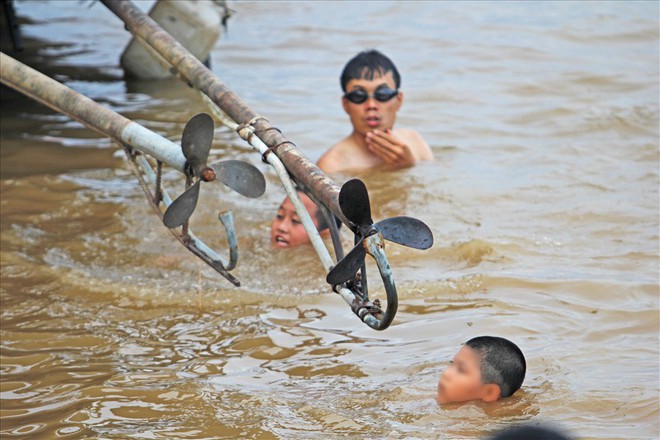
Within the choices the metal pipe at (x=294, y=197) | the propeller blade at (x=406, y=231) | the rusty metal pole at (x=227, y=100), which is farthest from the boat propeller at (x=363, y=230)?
the metal pipe at (x=294, y=197)

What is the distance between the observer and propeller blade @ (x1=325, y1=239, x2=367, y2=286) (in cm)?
300

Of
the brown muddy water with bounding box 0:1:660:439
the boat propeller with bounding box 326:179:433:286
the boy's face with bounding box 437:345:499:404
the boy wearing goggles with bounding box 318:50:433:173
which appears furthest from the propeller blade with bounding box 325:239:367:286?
the boy wearing goggles with bounding box 318:50:433:173

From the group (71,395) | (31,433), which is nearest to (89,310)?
(71,395)

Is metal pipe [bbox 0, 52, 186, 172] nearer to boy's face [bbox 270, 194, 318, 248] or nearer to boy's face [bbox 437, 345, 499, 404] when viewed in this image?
boy's face [bbox 437, 345, 499, 404]

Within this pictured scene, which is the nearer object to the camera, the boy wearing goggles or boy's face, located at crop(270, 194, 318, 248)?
boy's face, located at crop(270, 194, 318, 248)

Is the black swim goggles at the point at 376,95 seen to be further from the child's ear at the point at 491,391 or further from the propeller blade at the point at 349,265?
the propeller blade at the point at 349,265

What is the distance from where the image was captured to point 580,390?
3.85 metres

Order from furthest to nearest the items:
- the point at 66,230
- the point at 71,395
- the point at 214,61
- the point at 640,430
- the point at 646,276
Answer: the point at 214,61 → the point at 66,230 → the point at 646,276 → the point at 71,395 → the point at 640,430

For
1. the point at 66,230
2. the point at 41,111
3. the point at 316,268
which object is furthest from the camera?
the point at 41,111

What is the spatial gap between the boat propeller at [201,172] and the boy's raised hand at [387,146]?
10.2 ft

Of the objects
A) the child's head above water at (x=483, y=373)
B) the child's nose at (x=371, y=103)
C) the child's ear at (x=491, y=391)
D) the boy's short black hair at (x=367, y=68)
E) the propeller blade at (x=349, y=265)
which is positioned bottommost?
the child's ear at (x=491, y=391)

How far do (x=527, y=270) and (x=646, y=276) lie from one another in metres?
0.55

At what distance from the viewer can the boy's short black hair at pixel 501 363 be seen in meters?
3.82

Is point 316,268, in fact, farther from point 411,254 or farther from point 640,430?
point 640,430
